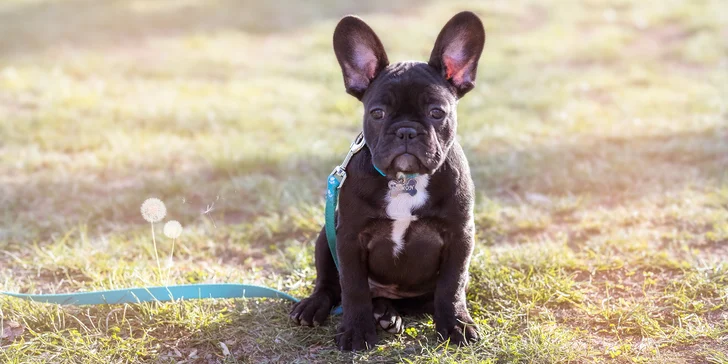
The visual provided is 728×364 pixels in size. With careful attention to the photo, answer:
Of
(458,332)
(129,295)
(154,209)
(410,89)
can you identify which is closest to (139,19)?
(154,209)

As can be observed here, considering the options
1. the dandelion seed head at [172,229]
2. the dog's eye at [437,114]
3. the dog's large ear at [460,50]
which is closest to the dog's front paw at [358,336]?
the dog's eye at [437,114]

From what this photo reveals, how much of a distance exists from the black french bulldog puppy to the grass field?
0.77 ft

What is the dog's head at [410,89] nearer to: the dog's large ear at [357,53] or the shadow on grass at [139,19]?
the dog's large ear at [357,53]

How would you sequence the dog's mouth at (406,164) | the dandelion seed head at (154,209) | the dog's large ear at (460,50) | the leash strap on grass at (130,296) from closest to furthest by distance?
the dog's mouth at (406,164) < the dog's large ear at (460,50) < the leash strap on grass at (130,296) < the dandelion seed head at (154,209)

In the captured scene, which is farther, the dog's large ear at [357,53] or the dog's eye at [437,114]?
the dog's large ear at [357,53]

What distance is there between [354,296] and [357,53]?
1.14 meters

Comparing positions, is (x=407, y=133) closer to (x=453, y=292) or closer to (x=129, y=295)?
(x=453, y=292)

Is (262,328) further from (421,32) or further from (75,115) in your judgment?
(421,32)

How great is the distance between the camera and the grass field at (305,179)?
3.69m

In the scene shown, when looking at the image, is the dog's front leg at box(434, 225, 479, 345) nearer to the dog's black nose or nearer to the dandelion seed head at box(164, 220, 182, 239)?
the dog's black nose

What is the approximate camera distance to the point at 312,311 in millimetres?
3729

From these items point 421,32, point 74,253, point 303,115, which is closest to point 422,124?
point 74,253

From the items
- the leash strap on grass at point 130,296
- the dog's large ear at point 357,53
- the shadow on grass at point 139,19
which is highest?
the shadow on grass at point 139,19

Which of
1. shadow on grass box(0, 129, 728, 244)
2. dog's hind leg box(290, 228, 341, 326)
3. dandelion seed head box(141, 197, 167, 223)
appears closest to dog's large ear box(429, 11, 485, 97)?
dog's hind leg box(290, 228, 341, 326)
